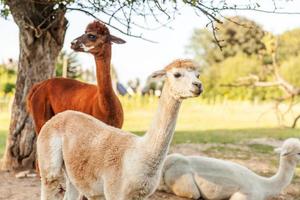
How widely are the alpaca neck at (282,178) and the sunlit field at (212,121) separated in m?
7.33

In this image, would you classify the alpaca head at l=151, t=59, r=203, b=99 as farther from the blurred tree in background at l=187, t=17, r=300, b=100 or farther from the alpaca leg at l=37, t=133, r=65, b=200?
the blurred tree in background at l=187, t=17, r=300, b=100

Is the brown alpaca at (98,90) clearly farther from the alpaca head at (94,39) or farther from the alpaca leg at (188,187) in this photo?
the alpaca leg at (188,187)

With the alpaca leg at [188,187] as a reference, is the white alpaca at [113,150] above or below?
above

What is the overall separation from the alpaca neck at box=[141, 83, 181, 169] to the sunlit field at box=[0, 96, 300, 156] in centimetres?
939

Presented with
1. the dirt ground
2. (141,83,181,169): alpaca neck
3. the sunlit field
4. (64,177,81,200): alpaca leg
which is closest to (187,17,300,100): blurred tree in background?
the sunlit field

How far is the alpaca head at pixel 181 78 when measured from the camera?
3988mm

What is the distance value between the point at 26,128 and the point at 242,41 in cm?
4741

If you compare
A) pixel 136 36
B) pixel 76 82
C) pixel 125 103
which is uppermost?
pixel 136 36

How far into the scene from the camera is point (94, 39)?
646 cm

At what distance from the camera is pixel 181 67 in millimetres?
4148

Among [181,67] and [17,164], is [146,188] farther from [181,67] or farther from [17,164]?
[17,164]

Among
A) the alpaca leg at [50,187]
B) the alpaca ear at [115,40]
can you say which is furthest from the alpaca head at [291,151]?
the alpaca leg at [50,187]

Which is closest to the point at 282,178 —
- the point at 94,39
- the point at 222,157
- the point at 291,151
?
the point at 291,151

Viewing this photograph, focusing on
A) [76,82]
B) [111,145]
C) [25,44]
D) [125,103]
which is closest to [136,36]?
[76,82]
